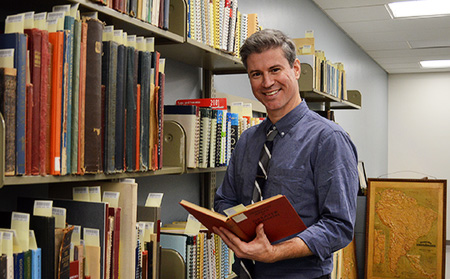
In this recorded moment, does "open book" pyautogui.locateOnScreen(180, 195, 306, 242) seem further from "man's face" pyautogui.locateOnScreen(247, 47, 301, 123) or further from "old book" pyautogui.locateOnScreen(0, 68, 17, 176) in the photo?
"old book" pyautogui.locateOnScreen(0, 68, 17, 176)

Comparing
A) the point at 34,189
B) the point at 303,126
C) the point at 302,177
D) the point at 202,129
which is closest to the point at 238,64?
the point at 202,129

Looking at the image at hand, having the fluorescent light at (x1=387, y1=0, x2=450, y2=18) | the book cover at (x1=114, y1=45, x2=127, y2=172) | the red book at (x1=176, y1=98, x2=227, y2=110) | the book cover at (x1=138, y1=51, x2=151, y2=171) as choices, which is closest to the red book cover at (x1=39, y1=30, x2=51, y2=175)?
the book cover at (x1=114, y1=45, x2=127, y2=172)

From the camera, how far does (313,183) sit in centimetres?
147

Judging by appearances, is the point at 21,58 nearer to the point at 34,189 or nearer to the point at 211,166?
the point at 34,189

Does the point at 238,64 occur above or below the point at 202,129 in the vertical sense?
above

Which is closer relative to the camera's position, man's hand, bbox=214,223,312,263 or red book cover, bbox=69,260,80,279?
red book cover, bbox=69,260,80,279

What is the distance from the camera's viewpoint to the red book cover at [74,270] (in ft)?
3.67

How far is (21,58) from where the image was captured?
999mm

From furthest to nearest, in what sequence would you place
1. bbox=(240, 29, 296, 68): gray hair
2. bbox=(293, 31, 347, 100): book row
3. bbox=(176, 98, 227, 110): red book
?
bbox=(293, 31, 347, 100): book row, bbox=(176, 98, 227, 110): red book, bbox=(240, 29, 296, 68): gray hair

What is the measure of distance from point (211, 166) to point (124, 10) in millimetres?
795

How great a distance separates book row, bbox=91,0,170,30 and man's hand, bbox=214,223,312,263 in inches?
25.6

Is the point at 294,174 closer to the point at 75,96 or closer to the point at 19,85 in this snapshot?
the point at 75,96

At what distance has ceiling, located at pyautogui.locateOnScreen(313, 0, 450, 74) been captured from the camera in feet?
14.9

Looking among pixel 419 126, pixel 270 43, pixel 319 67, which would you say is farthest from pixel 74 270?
pixel 419 126
